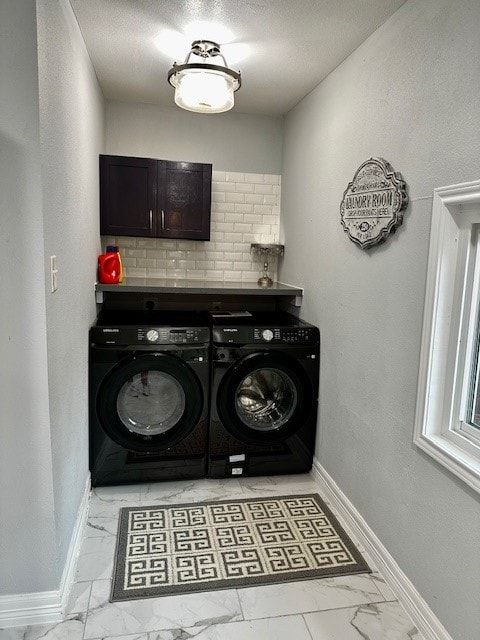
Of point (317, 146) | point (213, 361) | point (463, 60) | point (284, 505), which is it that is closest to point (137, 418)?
point (213, 361)

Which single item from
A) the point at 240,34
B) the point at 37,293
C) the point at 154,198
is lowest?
the point at 37,293

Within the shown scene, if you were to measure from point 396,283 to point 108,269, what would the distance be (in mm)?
1895

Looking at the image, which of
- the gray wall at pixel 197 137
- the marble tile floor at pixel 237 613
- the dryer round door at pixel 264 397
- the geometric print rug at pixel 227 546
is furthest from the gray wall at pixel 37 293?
the gray wall at pixel 197 137

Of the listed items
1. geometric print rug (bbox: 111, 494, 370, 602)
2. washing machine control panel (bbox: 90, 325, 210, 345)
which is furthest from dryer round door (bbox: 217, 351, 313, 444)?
geometric print rug (bbox: 111, 494, 370, 602)

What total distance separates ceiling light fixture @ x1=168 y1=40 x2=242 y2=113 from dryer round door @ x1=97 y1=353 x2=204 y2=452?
1.41 m

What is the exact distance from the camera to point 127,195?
3.13 metres

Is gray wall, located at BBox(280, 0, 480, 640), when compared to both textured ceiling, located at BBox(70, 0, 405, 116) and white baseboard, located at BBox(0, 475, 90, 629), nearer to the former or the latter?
textured ceiling, located at BBox(70, 0, 405, 116)

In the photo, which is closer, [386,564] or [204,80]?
[386,564]

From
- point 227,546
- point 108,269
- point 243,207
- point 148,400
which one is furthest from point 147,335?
point 243,207

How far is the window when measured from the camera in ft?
5.45

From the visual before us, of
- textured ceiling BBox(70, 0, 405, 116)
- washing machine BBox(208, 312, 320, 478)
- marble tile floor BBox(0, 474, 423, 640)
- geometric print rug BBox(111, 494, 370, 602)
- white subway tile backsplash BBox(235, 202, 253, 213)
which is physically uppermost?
textured ceiling BBox(70, 0, 405, 116)

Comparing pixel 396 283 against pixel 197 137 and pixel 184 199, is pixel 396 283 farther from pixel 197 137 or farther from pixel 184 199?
pixel 197 137

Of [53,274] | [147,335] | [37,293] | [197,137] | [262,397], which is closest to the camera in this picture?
[37,293]

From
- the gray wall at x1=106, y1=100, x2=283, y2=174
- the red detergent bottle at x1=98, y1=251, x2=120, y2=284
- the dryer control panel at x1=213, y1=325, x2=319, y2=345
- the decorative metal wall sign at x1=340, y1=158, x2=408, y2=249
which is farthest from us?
the gray wall at x1=106, y1=100, x2=283, y2=174
